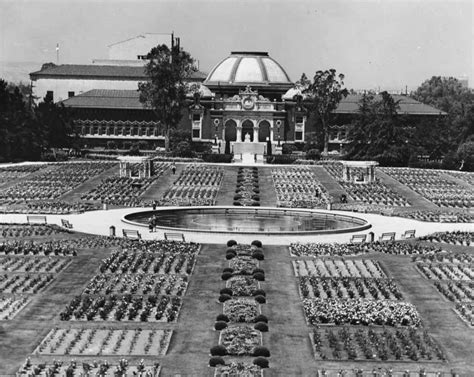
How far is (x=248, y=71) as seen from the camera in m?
146

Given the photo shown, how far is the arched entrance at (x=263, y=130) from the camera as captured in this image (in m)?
135

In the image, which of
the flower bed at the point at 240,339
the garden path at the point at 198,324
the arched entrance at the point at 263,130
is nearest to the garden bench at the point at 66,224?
the garden path at the point at 198,324

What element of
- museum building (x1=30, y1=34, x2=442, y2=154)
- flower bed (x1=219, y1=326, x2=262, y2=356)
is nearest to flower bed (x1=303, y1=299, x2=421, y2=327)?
flower bed (x1=219, y1=326, x2=262, y2=356)

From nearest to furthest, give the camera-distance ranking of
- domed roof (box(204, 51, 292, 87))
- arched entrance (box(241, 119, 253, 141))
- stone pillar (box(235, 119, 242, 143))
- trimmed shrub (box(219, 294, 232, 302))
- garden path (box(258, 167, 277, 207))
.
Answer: trimmed shrub (box(219, 294, 232, 302)), garden path (box(258, 167, 277, 207)), stone pillar (box(235, 119, 242, 143)), arched entrance (box(241, 119, 253, 141)), domed roof (box(204, 51, 292, 87))

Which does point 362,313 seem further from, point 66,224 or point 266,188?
point 266,188

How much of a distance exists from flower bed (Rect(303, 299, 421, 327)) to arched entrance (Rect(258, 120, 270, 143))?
9506cm

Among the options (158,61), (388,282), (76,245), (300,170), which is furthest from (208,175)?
(388,282)

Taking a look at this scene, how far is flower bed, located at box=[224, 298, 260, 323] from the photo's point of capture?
38250 mm

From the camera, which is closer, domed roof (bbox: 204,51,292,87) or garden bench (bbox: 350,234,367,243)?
garden bench (bbox: 350,234,367,243)

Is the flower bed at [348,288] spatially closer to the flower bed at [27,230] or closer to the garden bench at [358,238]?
the garden bench at [358,238]

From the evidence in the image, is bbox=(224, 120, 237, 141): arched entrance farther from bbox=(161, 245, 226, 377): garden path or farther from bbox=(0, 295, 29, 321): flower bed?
bbox=(0, 295, 29, 321): flower bed

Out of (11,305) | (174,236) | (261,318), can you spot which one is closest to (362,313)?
(261,318)

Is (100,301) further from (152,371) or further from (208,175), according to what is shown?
(208,175)

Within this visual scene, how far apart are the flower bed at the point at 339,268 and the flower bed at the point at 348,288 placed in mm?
1316
